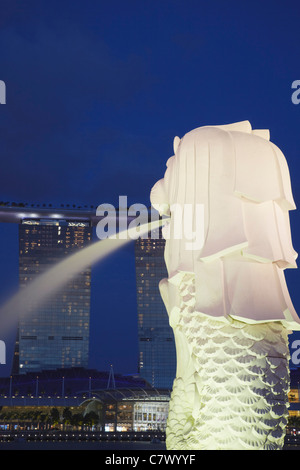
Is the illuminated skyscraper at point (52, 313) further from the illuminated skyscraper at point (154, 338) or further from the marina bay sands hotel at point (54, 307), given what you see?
the illuminated skyscraper at point (154, 338)

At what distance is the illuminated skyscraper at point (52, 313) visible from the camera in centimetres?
5972

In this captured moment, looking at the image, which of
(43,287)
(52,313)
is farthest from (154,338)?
(43,287)

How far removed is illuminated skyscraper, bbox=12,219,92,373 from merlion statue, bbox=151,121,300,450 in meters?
53.1

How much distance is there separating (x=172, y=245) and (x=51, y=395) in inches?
1792

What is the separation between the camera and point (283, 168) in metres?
7.05

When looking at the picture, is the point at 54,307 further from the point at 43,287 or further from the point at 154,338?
the point at 154,338

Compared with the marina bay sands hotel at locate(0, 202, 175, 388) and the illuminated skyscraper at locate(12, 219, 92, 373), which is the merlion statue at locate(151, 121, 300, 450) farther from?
the illuminated skyscraper at locate(12, 219, 92, 373)

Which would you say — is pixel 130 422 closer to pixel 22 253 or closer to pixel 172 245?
pixel 22 253

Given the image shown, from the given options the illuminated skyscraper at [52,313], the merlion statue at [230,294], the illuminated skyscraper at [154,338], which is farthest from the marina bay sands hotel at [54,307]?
the merlion statue at [230,294]

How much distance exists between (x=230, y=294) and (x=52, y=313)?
182 ft

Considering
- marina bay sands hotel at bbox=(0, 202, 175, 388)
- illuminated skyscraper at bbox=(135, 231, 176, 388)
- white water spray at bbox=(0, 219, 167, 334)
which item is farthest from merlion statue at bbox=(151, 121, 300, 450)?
white water spray at bbox=(0, 219, 167, 334)

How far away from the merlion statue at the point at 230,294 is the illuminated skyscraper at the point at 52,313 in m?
53.1

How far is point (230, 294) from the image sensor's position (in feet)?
21.6

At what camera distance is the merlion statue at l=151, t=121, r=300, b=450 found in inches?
250
